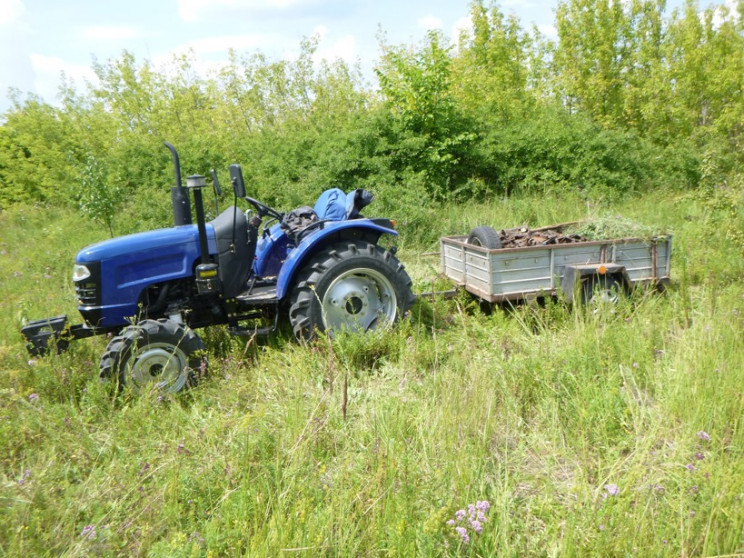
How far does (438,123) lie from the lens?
10281mm

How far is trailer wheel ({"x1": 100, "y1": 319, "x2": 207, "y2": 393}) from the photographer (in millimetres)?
3314

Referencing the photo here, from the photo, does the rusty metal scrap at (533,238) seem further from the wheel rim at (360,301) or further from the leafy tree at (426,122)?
the leafy tree at (426,122)

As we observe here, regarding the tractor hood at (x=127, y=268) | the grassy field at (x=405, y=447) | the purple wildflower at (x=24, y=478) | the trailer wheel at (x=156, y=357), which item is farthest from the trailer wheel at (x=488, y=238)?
A: the purple wildflower at (x=24, y=478)

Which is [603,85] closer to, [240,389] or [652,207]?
[652,207]

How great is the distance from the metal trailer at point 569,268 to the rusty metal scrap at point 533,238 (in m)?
0.22

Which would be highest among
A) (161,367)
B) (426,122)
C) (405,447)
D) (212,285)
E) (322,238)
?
(426,122)

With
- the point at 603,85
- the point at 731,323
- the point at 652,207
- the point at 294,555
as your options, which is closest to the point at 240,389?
the point at 294,555

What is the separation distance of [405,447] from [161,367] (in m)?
1.78

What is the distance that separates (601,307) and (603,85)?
14.0 m

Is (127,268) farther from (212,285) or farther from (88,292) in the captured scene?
(212,285)

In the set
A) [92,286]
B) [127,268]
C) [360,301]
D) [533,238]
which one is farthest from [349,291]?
[533,238]

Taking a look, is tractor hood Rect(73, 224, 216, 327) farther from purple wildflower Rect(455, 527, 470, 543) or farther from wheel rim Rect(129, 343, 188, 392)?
purple wildflower Rect(455, 527, 470, 543)

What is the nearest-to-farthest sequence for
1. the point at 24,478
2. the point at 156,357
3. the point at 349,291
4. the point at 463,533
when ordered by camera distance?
the point at 463,533
the point at 24,478
the point at 156,357
the point at 349,291

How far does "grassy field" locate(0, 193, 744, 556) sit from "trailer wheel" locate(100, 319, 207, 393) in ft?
0.35
